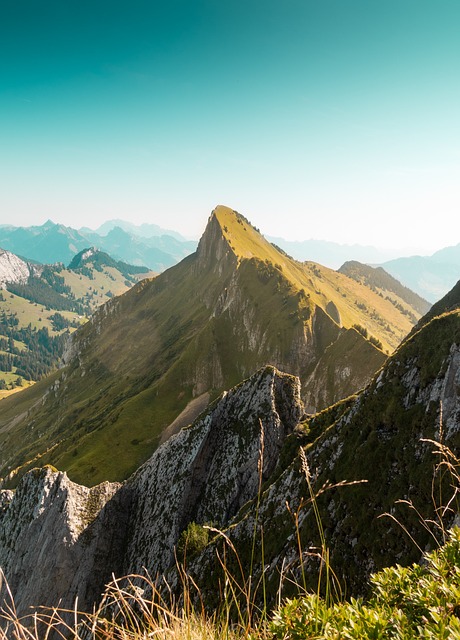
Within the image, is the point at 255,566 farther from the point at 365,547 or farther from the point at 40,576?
the point at 40,576

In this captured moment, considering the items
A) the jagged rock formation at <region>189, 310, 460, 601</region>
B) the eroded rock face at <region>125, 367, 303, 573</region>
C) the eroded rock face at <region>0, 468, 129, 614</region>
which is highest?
the jagged rock formation at <region>189, 310, 460, 601</region>

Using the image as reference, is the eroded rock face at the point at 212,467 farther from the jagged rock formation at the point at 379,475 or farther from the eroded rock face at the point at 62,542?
the jagged rock formation at the point at 379,475

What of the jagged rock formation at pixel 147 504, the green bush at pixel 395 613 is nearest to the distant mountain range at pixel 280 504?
the green bush at pixel 395 613

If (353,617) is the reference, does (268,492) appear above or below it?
below

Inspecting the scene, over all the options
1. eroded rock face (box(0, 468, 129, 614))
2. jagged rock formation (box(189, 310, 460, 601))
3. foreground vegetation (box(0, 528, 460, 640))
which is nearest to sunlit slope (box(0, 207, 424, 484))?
eroded rock face (box(0, 468, 129, 614))

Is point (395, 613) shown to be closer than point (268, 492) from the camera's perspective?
Yes

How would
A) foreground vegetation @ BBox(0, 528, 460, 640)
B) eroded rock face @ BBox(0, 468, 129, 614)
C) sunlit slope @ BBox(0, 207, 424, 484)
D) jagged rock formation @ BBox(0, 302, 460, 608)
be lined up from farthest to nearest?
sunlit slope @ BBox(0, 207, 424, 484)
eroded rock face @ BBox(0, 468, 129, 614)
jagged rock formation @ BBox(0, 302, 460, 608)
foreground vegetation @ BBox(0, 528, 460, 640)

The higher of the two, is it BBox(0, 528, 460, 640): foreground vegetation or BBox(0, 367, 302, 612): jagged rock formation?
BBox(0, 528, 460, 640): foreground vegetation

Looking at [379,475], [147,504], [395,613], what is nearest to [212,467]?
[147,504]

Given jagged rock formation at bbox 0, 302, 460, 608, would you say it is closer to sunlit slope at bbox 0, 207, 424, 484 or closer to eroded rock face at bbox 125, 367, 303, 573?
eroded rock face at bbox 125, 367, 303, 573

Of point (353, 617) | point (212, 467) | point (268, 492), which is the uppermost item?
point (353, 617)

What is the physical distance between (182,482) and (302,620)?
43855mm

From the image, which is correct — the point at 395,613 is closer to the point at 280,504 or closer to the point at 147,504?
the point at 280,504

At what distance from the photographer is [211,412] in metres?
52.5
